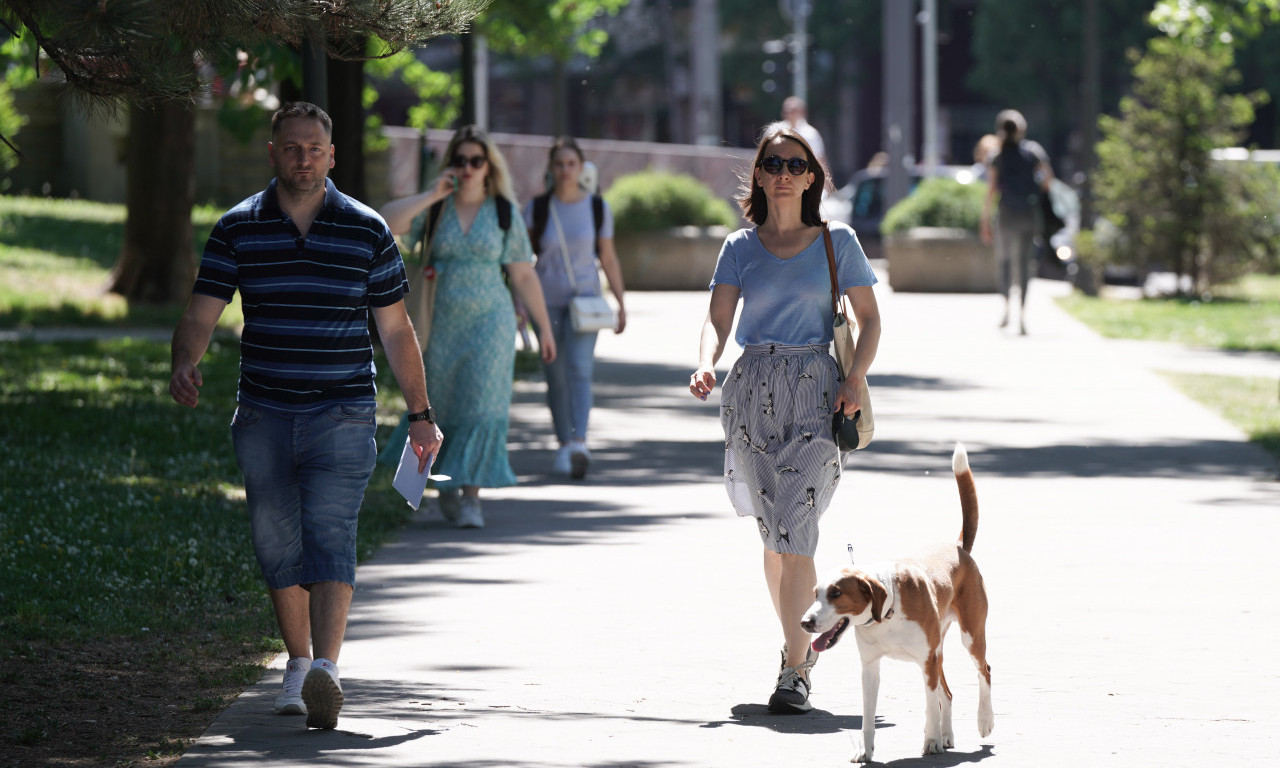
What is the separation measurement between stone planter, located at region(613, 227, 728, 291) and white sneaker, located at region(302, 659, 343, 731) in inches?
880

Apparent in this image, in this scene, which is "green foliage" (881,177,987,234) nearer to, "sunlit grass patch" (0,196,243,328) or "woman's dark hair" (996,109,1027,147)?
"woman's dark hair" (996,109,1027,147)

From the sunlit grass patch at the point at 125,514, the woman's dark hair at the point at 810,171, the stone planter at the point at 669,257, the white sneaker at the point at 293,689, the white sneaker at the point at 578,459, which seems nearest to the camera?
the white sneaker at the point at 293,689

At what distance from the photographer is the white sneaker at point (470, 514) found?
31.4 ft

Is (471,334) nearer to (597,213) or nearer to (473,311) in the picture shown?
(473,311)

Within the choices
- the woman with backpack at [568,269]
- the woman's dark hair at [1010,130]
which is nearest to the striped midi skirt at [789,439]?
the woman with backpack at [568,269]

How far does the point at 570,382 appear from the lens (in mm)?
11367

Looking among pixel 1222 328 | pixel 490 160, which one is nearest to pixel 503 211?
pixel 490 160

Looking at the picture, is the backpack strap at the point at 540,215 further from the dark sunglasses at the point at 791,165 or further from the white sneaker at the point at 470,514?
the dark sunglasses at the point at 791,165

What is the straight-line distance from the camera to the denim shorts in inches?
231

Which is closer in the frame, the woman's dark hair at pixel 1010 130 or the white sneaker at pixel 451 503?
the white sneaker at pixel 451 503

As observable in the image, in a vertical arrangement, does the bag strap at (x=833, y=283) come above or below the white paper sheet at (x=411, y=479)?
above

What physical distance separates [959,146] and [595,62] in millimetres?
12755

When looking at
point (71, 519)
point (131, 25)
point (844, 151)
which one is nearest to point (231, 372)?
point (71, 519)

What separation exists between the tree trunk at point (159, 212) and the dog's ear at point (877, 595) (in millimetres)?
16522
